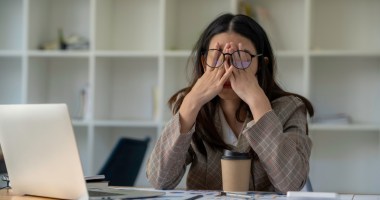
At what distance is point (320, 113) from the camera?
4.11 meters

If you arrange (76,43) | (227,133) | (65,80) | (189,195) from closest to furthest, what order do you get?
1. (189,195)
2. (227,133)
3. (76,43)
4. (65,80)

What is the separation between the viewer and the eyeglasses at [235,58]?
1.99 meters

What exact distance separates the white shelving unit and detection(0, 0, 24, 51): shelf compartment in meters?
0.11

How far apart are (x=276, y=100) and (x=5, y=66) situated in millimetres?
2897

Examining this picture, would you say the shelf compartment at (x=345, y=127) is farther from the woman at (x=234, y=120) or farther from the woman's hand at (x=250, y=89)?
the woman's hand at (x=250, y=89)

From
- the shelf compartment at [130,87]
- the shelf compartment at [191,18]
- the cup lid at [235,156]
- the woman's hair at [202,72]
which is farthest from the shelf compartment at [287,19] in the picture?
the cup lid at [235,156]

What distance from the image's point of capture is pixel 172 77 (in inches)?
163

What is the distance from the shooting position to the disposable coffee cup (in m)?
1.76

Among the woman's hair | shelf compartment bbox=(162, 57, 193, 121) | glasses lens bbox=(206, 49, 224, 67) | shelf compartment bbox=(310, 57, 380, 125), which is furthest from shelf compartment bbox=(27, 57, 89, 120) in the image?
glasses lens bbox=(206, 49, 224, 67)

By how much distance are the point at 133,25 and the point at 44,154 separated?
2.88 metres

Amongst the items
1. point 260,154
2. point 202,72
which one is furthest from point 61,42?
point 260,154

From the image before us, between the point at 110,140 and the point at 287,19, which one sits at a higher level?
the point at 287,19

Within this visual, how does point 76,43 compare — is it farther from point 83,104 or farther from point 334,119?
point 334,119

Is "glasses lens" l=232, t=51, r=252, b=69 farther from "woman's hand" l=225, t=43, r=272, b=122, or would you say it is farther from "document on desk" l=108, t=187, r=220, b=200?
"document on desk" l=108, t=187, r=220, b=200
